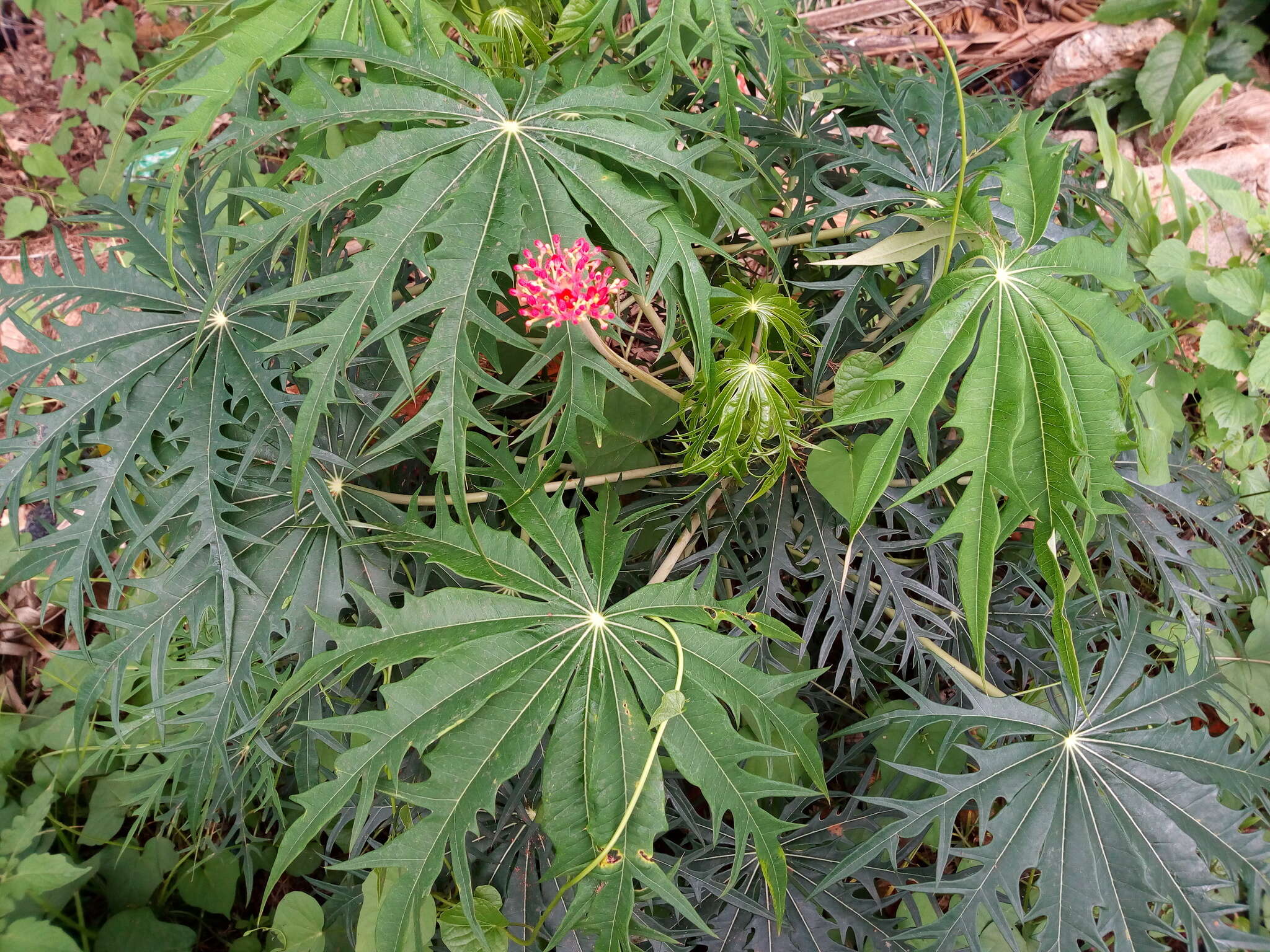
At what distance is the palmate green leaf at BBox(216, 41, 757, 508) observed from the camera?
774 millimetres

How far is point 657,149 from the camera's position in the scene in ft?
2.81

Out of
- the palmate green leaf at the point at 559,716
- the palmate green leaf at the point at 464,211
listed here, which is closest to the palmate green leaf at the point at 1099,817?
the palmate green leaf at the point at 559,716

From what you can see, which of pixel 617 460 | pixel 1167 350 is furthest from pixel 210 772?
pixel 1167 350

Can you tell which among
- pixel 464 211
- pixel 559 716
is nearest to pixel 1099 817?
pixel 559 716

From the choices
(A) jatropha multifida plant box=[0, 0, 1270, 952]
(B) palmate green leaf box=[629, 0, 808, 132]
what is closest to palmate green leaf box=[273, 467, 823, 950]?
(A) jatropha multifida plant box=[0, 0, 1270, 952]

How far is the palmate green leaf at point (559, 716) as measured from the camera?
2.66ft

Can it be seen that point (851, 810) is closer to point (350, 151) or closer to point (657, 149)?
point (657, 149)

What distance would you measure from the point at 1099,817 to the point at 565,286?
0.98 m

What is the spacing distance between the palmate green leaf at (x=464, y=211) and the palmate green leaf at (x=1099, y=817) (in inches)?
25.8

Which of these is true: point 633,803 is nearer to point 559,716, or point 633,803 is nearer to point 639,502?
point 559,716

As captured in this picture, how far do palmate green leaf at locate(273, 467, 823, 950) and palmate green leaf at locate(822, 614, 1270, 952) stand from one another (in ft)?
0.70

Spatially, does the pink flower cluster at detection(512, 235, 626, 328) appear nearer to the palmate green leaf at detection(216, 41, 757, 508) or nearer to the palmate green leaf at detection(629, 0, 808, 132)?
the palmate green leaf at detection(216, 41, 757, 508)

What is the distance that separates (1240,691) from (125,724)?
80.2 inches

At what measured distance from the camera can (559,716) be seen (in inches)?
36.4
